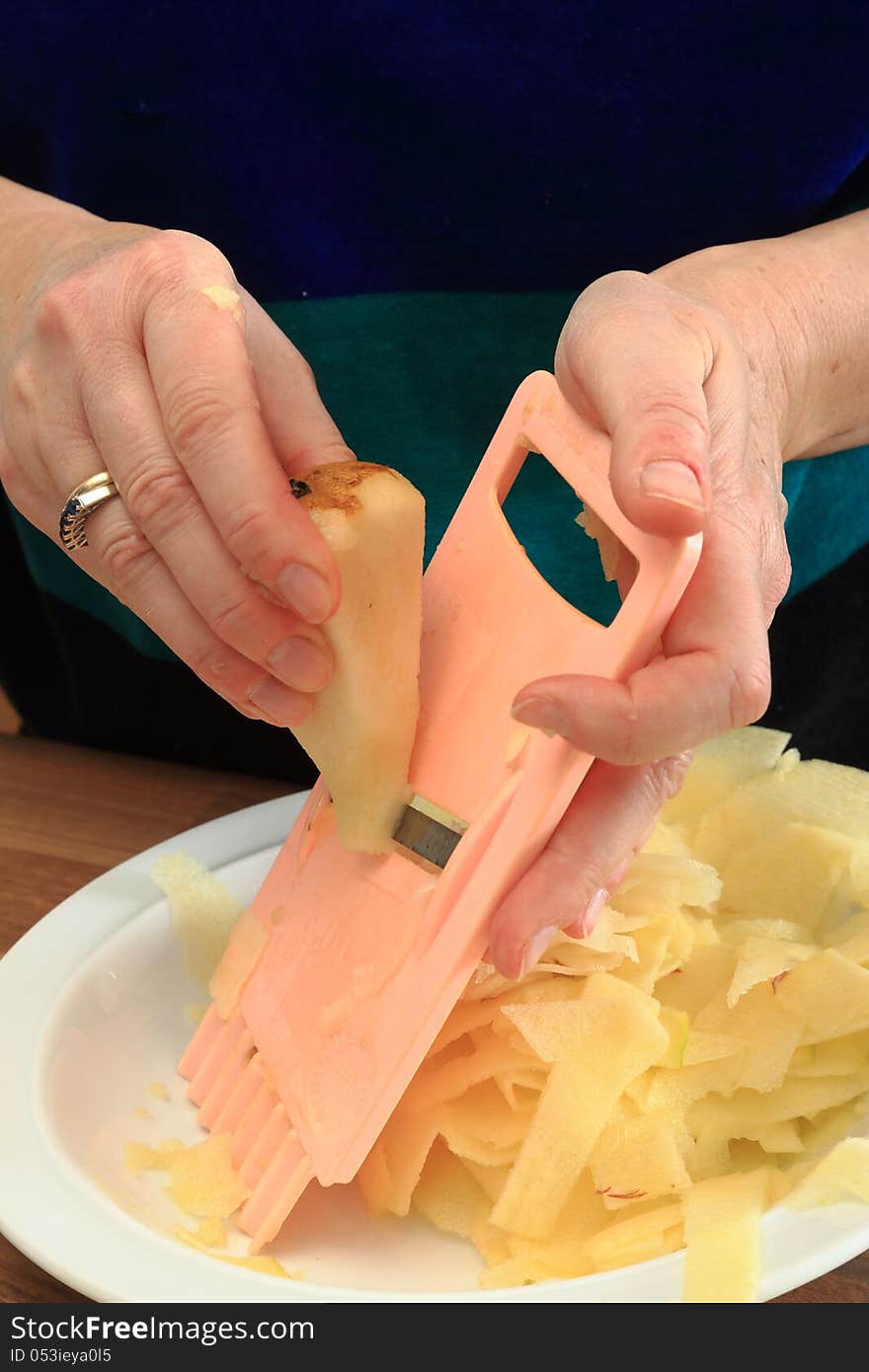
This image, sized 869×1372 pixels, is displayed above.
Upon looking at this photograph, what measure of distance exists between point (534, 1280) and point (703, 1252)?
118 mm

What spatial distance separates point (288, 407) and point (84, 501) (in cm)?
12

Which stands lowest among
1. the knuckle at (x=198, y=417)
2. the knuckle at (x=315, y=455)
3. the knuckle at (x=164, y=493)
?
the knuckle at (x=164, y=493)

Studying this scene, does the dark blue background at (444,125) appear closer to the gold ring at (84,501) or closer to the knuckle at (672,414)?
the gold ring at (84,501)

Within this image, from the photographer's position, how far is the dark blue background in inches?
39.2

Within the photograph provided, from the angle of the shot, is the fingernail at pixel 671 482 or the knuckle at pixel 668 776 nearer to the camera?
the fingernail at pixel 671 482

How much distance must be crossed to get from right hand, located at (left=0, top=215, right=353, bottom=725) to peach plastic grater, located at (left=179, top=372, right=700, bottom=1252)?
0.08 meters

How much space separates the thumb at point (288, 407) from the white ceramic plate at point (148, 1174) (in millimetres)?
368

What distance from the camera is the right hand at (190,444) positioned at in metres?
0.68

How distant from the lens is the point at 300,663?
2.31 ft

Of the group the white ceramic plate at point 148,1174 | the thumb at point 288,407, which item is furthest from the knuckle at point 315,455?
the white ceramic plate at point 148,1174

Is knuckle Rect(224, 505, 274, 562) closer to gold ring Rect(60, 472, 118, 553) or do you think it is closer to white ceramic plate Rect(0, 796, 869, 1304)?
gold ring Rect(60, 472, 118, 553)

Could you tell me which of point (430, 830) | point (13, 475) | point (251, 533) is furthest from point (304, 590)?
point (13, 475)

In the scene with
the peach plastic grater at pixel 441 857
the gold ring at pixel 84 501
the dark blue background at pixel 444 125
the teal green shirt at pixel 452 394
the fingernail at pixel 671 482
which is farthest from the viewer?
the teal green shirt at pixel 452 394

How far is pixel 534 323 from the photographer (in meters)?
1.10
